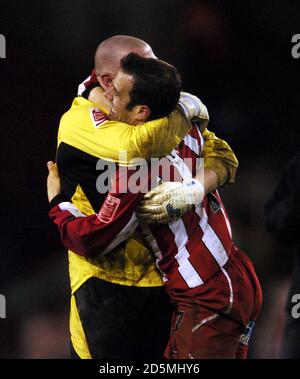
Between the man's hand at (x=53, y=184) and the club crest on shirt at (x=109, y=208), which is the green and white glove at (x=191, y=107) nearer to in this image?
the club crest on shirt at (x=109, y=208)

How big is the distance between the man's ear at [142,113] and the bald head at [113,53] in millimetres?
185

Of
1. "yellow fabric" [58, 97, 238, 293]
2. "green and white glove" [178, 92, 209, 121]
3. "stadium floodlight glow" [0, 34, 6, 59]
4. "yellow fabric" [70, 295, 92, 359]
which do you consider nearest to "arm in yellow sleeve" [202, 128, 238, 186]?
"yellow fabric" [58, 97, 238, 293]

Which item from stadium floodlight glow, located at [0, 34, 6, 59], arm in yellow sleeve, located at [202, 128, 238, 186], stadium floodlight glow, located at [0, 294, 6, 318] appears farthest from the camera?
stadium floodlight glow, located at [0, 294, 6, 318]

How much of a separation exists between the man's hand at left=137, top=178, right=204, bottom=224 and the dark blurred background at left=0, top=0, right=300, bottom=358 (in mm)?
707

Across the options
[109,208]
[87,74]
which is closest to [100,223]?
[109,208]

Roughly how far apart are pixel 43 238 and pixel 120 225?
0.82 metres

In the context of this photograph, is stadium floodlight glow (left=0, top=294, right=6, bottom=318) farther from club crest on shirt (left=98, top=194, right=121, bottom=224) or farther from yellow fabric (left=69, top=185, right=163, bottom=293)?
club crest on shirt (left=98, top=194, right=121, bottom=224)

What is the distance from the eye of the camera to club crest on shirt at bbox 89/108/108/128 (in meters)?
2.24

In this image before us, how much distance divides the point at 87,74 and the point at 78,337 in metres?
0.90

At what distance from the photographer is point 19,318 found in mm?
2984

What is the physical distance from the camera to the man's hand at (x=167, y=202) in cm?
220

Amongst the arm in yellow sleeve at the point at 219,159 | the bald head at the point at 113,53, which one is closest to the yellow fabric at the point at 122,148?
the arm in yellow sleeve at the point at 219,159

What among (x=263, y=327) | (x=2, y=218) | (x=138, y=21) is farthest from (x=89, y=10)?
(x=263, y=327)

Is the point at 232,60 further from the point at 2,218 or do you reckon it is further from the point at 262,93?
the point at 2,218
